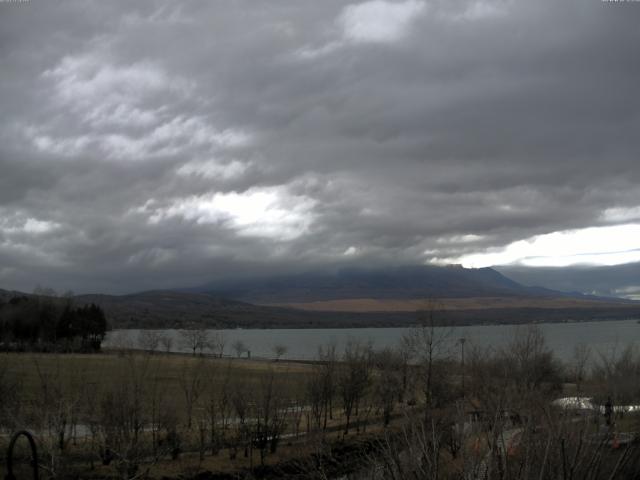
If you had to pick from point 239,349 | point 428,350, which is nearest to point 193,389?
point 428,350

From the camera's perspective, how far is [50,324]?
423 feet

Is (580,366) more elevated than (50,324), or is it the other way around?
(580,366)

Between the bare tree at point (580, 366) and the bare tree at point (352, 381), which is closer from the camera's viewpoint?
the bare tree at point (580, 366)

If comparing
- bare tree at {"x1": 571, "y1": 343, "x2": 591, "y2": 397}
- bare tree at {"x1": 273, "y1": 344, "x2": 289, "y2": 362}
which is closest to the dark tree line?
bare tree at {"x1": 273, "y1": 344, "x2": 289, "y2": 362}

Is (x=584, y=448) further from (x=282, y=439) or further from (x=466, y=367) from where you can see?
(x=466, y=367)

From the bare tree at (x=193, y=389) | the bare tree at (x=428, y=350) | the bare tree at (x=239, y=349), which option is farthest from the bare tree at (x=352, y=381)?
the bare tree at (x=239, y=349)

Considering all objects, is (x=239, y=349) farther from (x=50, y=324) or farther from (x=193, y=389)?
(x=193, y=389)

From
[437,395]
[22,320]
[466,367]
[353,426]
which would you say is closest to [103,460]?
[353,426]

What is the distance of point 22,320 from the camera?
126625 mm

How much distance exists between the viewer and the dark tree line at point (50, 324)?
407 feet

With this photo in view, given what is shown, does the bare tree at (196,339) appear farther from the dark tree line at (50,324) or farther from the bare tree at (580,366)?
the bare tree at (580,366)

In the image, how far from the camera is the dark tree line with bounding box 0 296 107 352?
12406cm

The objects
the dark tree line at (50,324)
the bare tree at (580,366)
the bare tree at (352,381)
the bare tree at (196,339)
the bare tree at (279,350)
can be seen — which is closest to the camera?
the bare tree at (580,366)

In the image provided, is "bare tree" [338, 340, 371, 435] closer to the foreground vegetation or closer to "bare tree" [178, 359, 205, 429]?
the foreground vegetation
